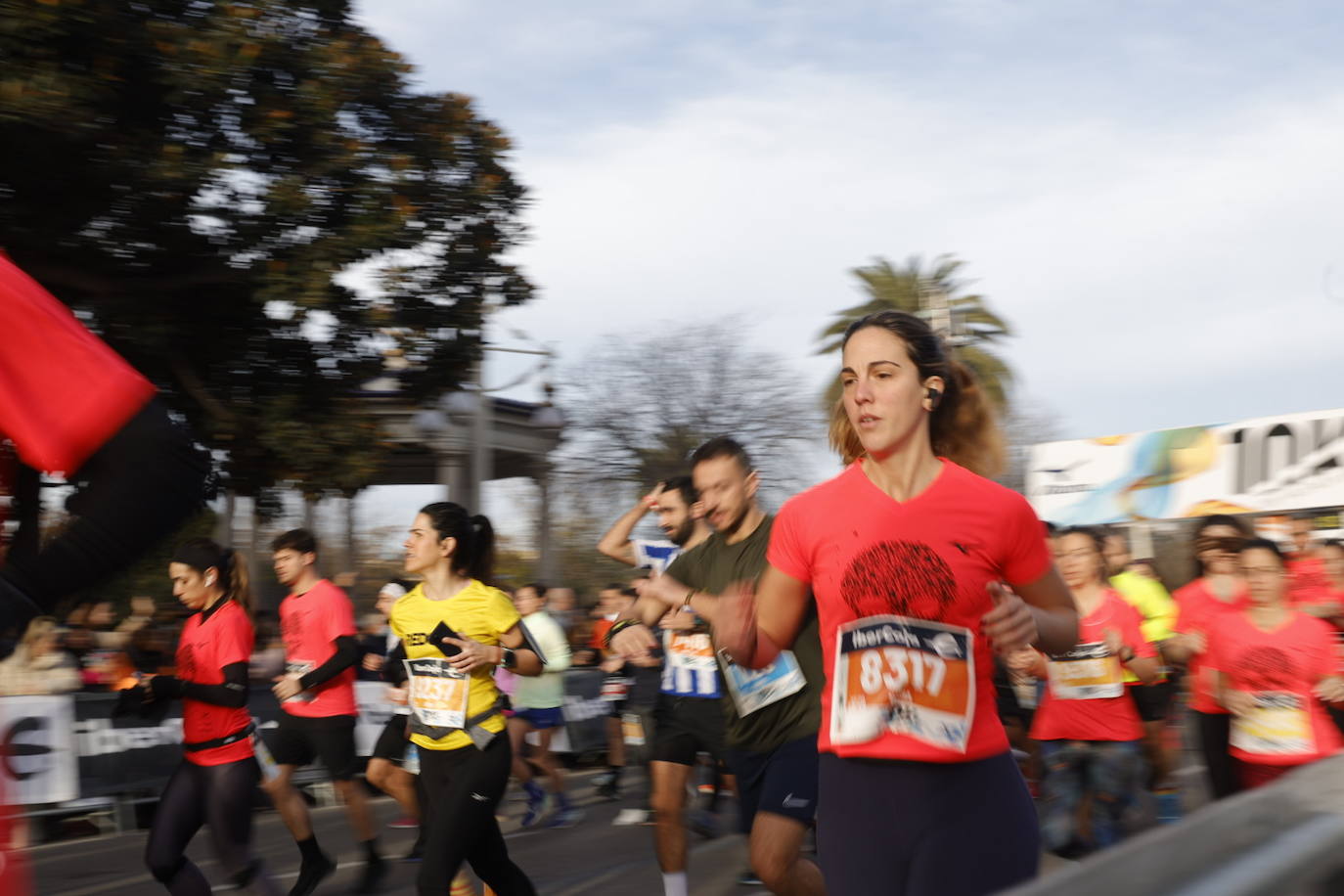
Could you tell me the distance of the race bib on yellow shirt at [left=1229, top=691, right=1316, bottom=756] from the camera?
5980 millimetres

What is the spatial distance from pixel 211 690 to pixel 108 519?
16.0 ft

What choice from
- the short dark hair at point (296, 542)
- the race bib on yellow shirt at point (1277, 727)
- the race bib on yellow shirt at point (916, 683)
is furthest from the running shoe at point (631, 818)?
the race bib on yellow shirt at point (916, 683)

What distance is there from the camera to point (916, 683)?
2.87 metres

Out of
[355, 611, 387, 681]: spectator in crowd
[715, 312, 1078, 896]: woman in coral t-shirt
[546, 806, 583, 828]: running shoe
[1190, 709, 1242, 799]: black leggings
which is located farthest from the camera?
[355, 611, 387, 681]: spectator in crowd

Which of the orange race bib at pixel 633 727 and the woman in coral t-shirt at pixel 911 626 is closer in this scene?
the woman in coral t-shirt at pixel 911 626

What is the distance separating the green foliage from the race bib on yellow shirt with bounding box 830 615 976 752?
8271 millimetres

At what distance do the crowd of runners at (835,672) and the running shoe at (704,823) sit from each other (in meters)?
0.04

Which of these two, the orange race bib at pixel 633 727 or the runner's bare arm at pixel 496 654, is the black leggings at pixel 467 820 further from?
the orange race bib at pixel 633 727

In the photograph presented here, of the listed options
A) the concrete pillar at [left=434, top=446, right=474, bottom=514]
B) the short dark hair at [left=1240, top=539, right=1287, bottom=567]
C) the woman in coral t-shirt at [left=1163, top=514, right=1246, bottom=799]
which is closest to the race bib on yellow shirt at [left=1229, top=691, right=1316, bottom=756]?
the woman in coral t-shirt at [left=1163, top=514, right=1246, bottom=799]

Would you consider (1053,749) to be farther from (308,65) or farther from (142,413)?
(308,65)

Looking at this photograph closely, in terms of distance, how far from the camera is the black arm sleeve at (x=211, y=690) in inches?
232

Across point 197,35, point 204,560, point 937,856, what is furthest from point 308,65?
point 937,856

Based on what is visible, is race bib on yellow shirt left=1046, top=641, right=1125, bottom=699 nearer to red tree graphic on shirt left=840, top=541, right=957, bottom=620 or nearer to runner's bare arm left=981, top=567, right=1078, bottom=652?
runner's bare arm left=981, top=567, right=1078, bottom=652

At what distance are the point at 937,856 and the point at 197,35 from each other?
9301mm
